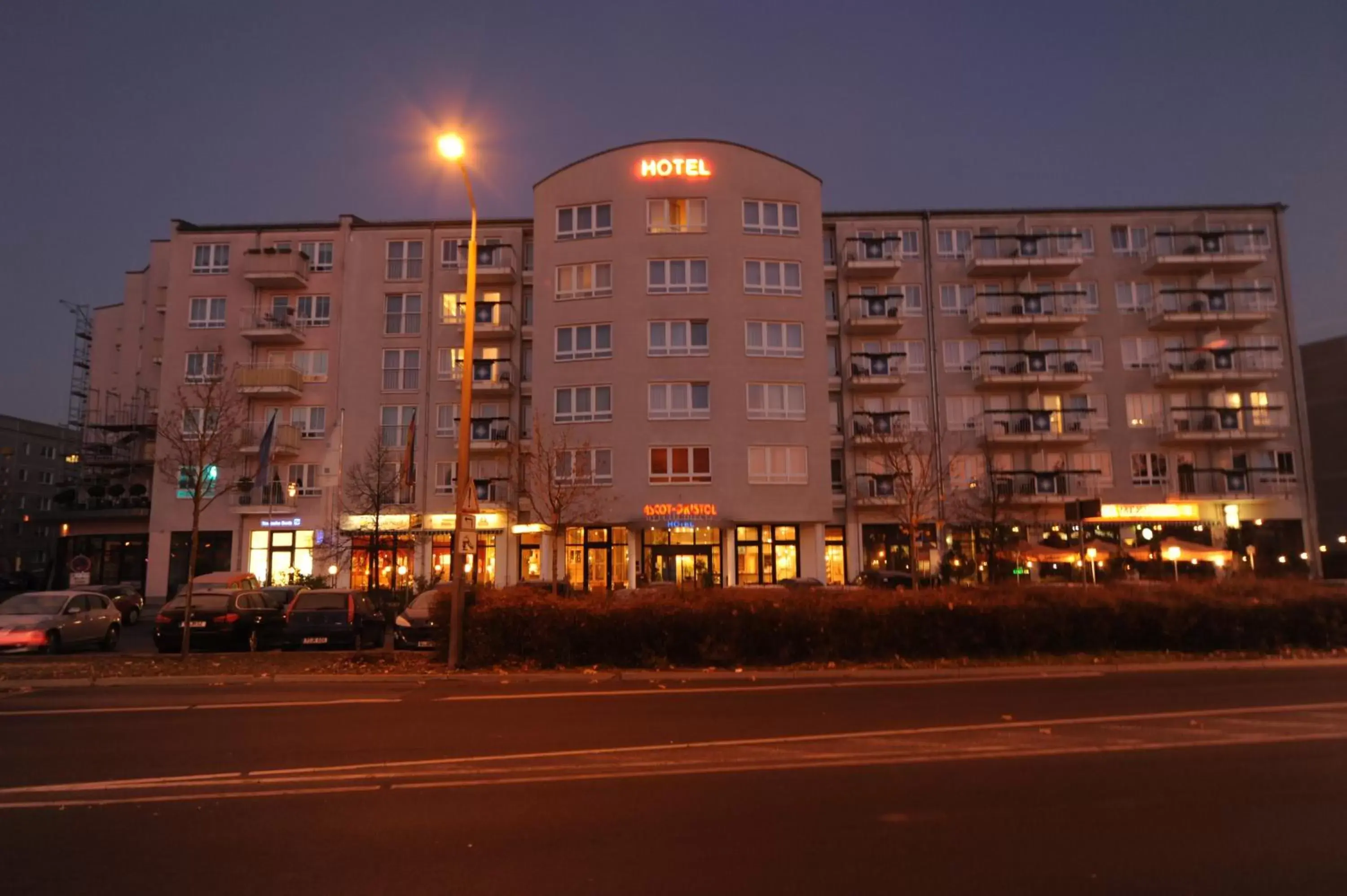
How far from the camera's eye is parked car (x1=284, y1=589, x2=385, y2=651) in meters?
19.9

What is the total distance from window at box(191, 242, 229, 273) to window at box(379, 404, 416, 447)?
42.3 ft

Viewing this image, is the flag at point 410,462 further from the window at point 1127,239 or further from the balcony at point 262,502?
the window at point 1127,239

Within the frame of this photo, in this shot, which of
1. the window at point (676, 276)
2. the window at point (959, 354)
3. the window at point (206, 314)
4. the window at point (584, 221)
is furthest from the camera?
the window at point (206, 314)

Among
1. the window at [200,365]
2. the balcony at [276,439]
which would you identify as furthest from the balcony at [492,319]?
the window at [200,365]

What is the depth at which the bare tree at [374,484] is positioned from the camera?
39219 millimetres

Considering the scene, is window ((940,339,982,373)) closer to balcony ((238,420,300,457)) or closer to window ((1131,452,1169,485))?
window ((1131,452,1169,485))

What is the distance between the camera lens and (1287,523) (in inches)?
1855

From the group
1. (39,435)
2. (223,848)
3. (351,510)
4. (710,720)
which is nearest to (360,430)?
(351,510)

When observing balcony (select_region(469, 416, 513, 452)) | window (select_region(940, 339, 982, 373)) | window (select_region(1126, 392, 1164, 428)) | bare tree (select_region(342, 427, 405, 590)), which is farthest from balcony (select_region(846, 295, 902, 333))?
bare tree (select_region(342, 427, 405, 590))

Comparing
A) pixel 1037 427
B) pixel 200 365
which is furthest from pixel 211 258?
pixel 1037 427

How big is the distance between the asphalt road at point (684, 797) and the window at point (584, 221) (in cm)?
3379

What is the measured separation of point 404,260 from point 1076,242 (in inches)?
1486

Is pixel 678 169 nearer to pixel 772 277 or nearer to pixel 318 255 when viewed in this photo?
pixel 772 277

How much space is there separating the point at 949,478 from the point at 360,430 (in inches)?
1255
